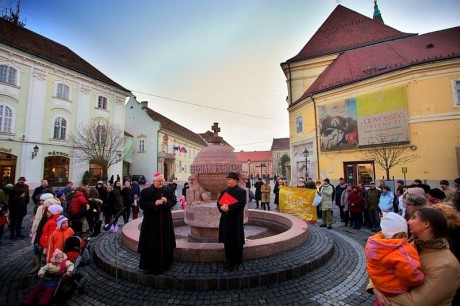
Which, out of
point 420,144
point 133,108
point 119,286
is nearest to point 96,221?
point 119,286

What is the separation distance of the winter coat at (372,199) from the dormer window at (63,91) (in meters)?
27.8

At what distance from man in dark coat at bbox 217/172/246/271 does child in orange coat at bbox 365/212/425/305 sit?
247 cm

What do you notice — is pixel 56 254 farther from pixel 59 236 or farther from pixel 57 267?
pixel 59 236

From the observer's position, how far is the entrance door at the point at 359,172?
1953cm

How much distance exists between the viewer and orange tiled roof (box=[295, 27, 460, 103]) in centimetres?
1785

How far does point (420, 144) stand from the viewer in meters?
17.0

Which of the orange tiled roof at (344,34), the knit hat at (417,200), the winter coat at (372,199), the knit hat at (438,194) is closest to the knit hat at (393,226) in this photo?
the knit hat at (417,200)

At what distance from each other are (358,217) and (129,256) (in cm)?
811

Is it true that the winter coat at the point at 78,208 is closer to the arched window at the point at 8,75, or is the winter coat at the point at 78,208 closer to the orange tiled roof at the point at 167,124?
the arched window at the point at 8,75

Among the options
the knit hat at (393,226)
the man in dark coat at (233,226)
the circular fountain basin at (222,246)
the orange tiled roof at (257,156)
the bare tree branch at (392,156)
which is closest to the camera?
the knit hat at (393,226)

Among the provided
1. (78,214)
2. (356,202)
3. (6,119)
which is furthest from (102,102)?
(356,202)

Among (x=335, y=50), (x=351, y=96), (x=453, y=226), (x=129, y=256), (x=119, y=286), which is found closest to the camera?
(x=453, y=226)

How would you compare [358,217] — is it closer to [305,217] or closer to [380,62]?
[305,217]

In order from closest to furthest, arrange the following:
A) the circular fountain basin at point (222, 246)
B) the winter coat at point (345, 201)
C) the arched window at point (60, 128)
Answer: the circular fountain basin at point (222, 246)
the winter coat at point (345, 201)
the arched window at point (60, 128)
